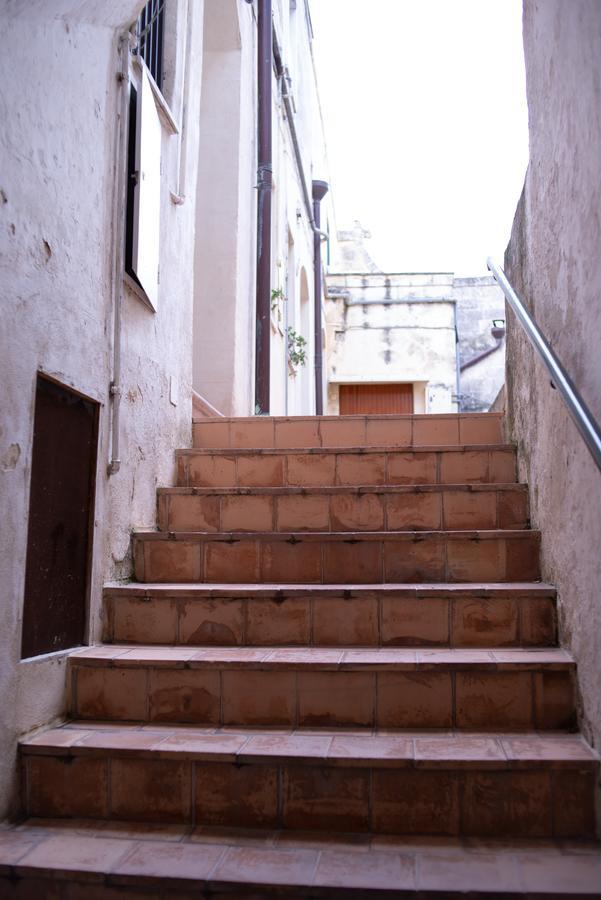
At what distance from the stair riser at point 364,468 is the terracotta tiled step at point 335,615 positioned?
0.89m

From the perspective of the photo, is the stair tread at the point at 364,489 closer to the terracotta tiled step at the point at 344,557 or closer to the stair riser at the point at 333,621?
the terracotta tiled step at the point at 344,557

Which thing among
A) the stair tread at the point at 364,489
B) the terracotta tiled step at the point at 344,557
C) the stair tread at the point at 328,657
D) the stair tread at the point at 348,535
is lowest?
the stair tread at the point at 328,657

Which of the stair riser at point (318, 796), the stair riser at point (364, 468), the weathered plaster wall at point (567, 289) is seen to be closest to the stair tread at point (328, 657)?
the weathered plaster wall at point (567, 289)

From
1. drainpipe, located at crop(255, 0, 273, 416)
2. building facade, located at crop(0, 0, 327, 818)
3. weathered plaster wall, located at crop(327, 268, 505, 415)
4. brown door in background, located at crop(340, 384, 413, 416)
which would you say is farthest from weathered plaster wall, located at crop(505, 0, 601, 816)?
brown door in background, located at crop(340, 384, 413, 416)

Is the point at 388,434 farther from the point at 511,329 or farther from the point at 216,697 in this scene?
the point at 216,697

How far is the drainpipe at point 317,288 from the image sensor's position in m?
13.5

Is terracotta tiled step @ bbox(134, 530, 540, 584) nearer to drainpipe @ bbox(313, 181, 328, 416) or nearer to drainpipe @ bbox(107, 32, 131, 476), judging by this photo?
drainpipe @ bbox(107, 32, 131, 476)

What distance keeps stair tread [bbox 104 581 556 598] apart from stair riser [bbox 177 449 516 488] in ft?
2.61

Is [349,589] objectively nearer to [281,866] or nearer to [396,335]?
[281,866]

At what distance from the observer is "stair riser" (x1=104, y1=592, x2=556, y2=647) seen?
287 cm

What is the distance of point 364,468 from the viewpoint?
12.9 ft

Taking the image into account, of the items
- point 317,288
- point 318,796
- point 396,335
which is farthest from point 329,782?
point 396,335

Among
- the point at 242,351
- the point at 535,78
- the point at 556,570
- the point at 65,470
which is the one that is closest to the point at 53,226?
the point at 65,470

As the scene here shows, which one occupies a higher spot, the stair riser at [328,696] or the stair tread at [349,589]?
the stair tread at [349,589]
